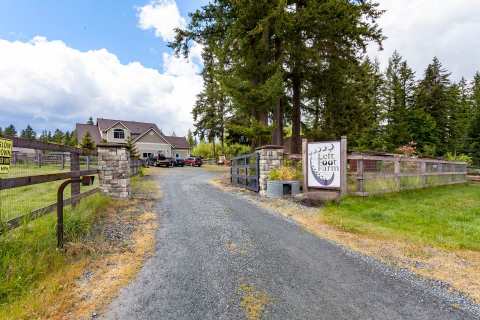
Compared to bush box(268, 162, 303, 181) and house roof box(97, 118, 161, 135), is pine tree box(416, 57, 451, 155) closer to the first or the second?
bush box(268, 162, 303, 181)

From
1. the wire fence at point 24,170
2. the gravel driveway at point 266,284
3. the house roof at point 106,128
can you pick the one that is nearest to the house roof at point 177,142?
the house roof at point 106,128

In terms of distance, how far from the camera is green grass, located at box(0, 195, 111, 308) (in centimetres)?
287

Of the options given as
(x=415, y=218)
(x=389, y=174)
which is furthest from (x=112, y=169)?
(x=389, y=174)

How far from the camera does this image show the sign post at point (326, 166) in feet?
26.4

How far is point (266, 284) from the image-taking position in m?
3.18

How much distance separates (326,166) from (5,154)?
7.52m

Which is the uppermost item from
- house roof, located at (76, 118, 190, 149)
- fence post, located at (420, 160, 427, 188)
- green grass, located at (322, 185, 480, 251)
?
house roof, located at (76, 118, 190, 149)

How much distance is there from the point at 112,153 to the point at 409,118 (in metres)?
34.0

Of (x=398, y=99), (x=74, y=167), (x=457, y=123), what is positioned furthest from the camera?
(x=398, y=99)

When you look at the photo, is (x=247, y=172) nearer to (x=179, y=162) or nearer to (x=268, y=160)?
(x=268, y=160)

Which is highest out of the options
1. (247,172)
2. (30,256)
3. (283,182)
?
(247,172)

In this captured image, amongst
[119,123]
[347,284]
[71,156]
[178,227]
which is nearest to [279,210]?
[178,227]

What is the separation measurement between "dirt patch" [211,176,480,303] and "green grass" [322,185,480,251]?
31 centimetres

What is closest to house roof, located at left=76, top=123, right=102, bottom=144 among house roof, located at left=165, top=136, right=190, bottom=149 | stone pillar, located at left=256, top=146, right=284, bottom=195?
house roof, located at left=165, top=136, right=190, bottom=149
